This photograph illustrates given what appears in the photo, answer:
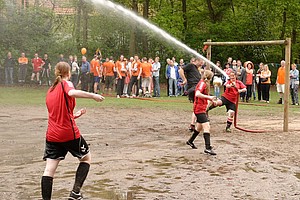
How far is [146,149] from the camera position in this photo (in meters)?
10.7

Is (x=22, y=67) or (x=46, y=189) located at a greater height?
(x=22, y=67)

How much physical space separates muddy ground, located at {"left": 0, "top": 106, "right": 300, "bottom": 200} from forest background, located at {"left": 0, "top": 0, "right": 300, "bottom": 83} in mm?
19671

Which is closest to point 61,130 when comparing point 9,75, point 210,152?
point 210,152

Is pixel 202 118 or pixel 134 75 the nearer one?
pixel 202 118

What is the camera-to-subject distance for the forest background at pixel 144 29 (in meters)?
33.9

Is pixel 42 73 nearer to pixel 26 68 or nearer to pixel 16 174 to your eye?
pixel 26 68

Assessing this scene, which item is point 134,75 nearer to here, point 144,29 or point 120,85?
point 120,85

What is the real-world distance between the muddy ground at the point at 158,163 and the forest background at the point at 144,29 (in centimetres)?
1967

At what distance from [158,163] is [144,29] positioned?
26.0 m

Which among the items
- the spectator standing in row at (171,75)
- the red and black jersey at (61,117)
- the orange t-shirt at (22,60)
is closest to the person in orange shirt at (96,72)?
the spectator standing in row at (171,75)

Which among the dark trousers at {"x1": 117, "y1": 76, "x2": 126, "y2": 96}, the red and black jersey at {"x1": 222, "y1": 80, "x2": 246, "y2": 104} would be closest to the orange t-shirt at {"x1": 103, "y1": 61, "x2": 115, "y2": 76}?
the dark trousers at {"x1": 117, "y1": 76, "x2": 126, "y2": 96}

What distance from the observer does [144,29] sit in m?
34.8

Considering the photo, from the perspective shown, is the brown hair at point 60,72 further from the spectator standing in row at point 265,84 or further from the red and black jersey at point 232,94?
the spectator standing in row at point 265,84

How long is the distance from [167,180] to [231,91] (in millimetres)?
6224
